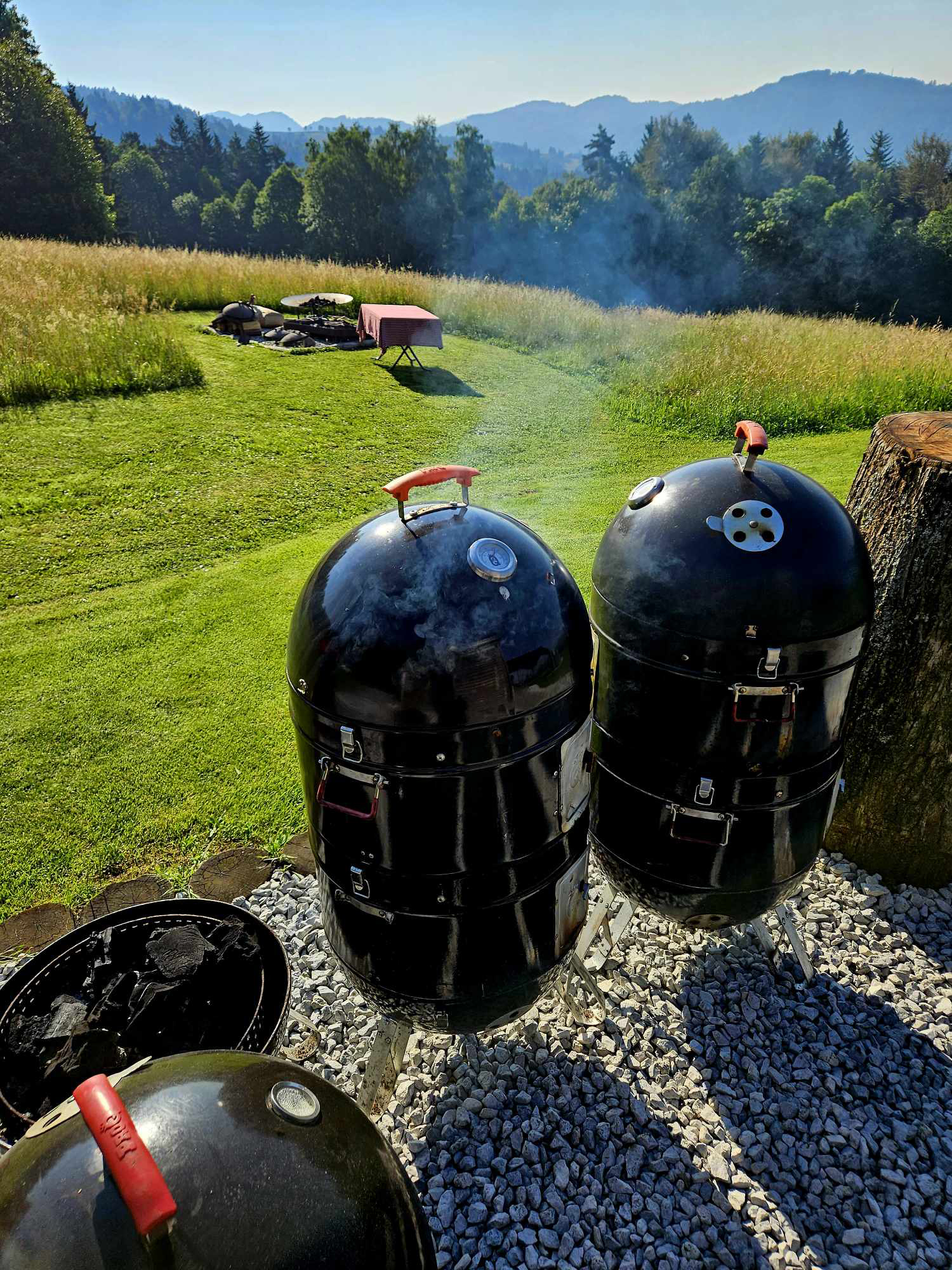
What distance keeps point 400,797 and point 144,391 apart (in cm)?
1149

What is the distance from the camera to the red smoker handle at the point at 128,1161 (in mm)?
1166

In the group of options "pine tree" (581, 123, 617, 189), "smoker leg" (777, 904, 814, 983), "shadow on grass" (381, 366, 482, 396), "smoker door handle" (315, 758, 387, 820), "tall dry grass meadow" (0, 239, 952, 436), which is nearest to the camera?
"smoker door handle" (315, 758, 387, 820)

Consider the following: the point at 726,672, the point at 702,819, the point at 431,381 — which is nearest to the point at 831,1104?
the point at 702,819

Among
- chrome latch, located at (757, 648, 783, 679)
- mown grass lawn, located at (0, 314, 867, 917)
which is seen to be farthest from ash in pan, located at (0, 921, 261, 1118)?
chrome latch, located at (757, 648, 783, 679)

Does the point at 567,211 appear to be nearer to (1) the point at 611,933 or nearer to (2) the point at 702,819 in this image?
(1) the point at 611,933

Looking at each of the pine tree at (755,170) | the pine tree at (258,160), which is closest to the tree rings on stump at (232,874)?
the pine tree at (755,170)

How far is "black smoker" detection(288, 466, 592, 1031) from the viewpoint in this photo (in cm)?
196

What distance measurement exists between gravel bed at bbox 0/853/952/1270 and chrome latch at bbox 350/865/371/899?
109 centimetres

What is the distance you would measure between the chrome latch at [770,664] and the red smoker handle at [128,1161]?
2007 mm

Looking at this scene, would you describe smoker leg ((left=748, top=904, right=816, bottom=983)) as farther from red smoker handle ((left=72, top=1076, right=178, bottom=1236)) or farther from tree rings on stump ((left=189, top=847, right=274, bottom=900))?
red smoker handle ((left=72, top=1076, right=178, bottom=1236))

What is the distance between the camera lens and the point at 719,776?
2.59 metres

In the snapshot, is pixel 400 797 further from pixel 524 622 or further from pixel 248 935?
pixel 248 935

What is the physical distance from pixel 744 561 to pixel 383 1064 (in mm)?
2167

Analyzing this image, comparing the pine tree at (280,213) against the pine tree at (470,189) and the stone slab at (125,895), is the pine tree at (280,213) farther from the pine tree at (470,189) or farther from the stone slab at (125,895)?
the stone slab at (125,895)
